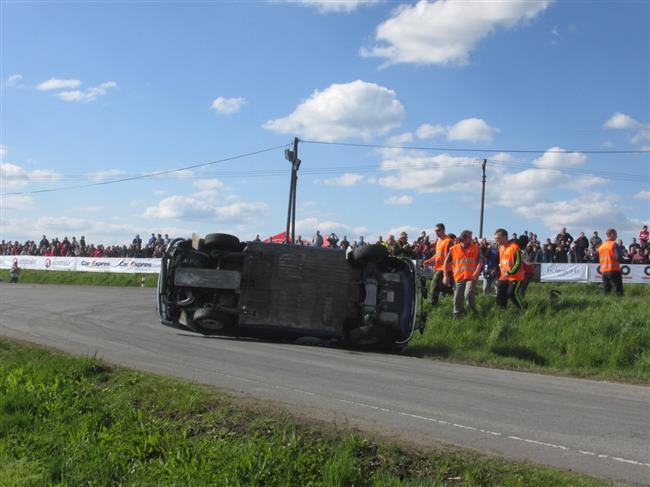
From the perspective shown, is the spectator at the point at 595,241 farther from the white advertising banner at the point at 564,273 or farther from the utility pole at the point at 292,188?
Result: the utility pole at the point at 292,188

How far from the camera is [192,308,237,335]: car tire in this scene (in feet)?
41.4

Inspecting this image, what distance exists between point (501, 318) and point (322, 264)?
4.10 m

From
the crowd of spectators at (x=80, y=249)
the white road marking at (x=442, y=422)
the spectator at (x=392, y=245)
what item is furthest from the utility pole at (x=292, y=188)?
the white road marking at (x=442, y=422)

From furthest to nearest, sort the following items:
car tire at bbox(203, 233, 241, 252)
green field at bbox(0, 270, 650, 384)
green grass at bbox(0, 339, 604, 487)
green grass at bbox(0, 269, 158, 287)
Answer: green grass at bbox(0, 269, 158, 287) < car tire at bbox(203, 233, 241, 252) < green field at bbox(0, 270, 650, 384) < green grass at bbox(0, 339, 604, 487)

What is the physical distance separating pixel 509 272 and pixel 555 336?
1.83 meters

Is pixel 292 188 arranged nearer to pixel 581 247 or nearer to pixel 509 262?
pixel 581 247

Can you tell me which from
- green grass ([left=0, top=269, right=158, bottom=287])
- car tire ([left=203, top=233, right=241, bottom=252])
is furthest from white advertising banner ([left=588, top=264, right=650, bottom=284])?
green grass ([left=0, top=269, right=158, bottom=287])

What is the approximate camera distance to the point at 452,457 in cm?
545

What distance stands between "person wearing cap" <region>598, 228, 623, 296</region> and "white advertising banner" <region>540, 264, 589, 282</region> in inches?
255

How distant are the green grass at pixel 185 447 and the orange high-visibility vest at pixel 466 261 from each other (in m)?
7.64

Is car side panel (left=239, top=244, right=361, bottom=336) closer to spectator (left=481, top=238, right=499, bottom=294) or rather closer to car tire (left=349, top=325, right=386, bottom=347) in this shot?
car tire (left=349, top=325, right=386, bottom=347)

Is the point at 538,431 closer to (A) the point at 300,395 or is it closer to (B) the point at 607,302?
(A) the point at 300,395

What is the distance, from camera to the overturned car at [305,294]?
12.6 metres

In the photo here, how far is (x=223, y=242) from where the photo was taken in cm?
1302
